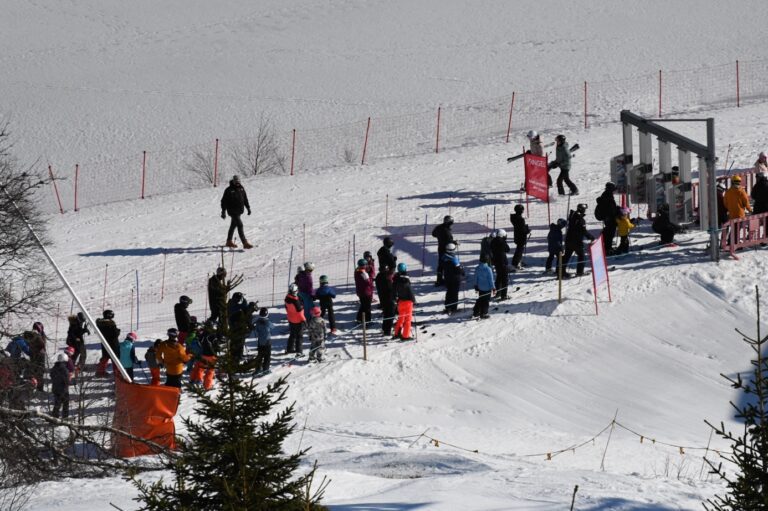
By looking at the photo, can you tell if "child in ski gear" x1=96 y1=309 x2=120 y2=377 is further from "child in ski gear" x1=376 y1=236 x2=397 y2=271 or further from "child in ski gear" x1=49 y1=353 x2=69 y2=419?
"child in ski gear" x1=376 y1=236 x2=397 y2=271

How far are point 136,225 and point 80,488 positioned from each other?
14611mm

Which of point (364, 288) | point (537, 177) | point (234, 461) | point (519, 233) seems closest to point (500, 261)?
point (519, 233)

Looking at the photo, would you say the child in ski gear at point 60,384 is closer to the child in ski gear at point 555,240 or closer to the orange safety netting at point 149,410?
the orange safety netting at point 149,410

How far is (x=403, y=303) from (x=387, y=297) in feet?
1.54

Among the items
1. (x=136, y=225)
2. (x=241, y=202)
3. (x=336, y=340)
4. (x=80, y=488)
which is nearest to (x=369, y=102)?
(x=136, y=225)

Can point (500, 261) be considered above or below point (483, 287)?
above

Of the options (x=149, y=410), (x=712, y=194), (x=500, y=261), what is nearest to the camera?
(x=149, y=410)

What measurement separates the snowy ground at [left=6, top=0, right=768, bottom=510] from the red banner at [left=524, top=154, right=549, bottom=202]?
545 mm

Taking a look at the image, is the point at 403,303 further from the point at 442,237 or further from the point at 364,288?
the point at 442,237

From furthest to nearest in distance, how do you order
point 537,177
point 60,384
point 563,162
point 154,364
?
point 563,162 < point 537,177 < point 154,364 < point 60,384

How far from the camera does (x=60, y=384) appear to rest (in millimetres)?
18625

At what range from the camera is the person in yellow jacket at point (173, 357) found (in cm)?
1848

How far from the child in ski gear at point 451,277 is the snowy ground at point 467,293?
14.7 inches

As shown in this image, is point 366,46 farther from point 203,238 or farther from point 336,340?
point 336,340
